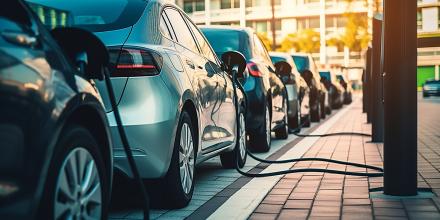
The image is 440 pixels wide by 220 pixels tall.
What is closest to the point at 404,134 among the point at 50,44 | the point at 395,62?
the point at 395,62

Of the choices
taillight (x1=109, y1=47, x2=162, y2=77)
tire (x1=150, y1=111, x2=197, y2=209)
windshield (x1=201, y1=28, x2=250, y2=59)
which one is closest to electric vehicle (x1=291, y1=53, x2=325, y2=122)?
windshield (x1=201, y1=28, x2=250, y2=59)

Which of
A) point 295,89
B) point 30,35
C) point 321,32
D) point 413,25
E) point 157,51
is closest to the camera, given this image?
point 30,35

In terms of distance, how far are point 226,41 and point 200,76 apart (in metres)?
3.71

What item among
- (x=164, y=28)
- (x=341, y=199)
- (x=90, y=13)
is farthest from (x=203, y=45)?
(x=341, y=199)

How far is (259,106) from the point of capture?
357 inches

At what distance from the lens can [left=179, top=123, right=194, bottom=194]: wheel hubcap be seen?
5207 millimetres

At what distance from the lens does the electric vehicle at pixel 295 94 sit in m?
12.7

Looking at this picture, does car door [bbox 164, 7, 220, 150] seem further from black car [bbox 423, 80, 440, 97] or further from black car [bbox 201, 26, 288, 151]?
black car [bbox 423, 80, 440, 97]

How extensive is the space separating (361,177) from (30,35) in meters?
4.37

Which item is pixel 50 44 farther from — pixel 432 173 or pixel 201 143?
pixel 432 173

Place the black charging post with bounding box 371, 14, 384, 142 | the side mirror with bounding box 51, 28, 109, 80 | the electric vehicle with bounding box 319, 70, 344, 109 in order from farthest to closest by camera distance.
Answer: the electric vehicle with bounding box 319, 70, 344, 109 < the black charging post with bounding box 371, 14, 384, 142 < the side mirror with bounding box 51, 28, 109, 80

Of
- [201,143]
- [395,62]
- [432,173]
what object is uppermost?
[395,62]

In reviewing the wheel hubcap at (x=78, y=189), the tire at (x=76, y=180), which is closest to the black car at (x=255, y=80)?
the tire at (x=76, y=180)

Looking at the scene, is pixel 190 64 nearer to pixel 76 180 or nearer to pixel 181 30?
pixel 181 30
